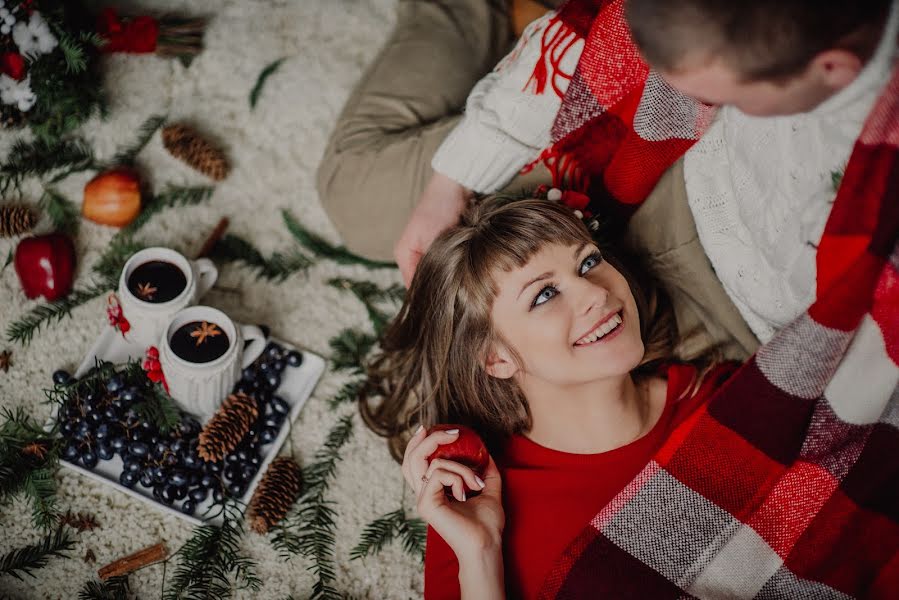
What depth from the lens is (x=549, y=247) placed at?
110 cm

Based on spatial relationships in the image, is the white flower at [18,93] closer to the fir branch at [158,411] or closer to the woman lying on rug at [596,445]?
the fir branch at [158,411]

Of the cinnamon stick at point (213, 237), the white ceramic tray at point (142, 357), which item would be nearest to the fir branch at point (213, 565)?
the white ceramic tray at point (142, 357)

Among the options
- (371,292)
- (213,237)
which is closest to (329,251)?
(371,292)

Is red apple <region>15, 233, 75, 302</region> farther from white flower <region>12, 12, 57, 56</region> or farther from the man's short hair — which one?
the man's short hair

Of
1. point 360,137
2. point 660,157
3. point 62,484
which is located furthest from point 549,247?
point 62,484

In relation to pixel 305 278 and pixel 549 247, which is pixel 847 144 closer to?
pixel 549 247

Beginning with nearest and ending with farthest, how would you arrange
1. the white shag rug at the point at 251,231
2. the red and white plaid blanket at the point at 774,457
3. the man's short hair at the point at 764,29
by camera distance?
the man's short hair at the point at 764,29 → the red and white plaid blanket at the point at 774,457 → the white shag rug at the point at 251,231

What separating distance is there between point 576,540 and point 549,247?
1.35 feet

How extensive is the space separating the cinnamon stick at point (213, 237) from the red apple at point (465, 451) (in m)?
0.68

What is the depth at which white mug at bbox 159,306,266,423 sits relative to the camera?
1.20 meters

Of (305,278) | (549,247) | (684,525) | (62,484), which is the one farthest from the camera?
(305,278)

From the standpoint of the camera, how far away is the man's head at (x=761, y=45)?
25.0 inches

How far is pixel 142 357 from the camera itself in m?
1.37

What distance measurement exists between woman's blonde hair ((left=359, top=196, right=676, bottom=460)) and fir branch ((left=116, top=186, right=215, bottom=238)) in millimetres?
555
